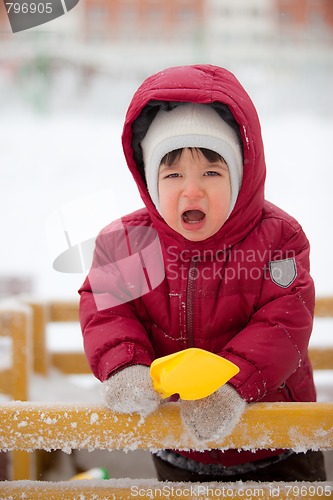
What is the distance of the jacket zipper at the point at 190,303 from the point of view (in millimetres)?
582

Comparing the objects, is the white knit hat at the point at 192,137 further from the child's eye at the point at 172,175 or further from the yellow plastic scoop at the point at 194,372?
the yellow plastic scoop at the point at 194,372

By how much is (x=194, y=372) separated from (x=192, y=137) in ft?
0.81

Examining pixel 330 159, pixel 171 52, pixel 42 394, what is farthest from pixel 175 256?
pixel 330 159

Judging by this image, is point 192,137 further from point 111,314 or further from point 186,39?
point 186,39

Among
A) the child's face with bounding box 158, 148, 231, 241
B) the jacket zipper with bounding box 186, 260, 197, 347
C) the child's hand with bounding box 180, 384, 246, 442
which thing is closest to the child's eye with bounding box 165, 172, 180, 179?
the child's face with bounding box 158, 148, 231, 241

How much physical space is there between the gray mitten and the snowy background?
28cm

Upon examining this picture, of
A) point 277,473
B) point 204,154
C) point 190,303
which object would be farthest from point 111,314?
point 277,473

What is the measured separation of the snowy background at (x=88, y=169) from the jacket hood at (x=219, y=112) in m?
0.15

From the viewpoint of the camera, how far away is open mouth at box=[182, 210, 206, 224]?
1.78 feet

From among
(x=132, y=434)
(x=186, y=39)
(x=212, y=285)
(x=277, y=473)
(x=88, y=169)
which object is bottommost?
(x=277, y=473)

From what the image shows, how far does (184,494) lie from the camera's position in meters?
0.48

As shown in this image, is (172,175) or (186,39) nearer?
(172,175)

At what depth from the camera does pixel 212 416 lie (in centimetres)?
45

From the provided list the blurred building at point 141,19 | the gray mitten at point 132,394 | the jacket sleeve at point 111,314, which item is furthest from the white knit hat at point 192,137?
the blurred building at point 141,19
